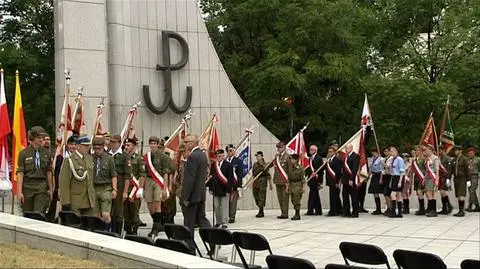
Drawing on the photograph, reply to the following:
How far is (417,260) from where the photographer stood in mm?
6176

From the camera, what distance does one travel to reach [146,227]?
14844 millimetres

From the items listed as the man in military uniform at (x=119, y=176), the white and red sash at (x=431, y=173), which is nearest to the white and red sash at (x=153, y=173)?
the man in military uniform at (x=119, y=176)

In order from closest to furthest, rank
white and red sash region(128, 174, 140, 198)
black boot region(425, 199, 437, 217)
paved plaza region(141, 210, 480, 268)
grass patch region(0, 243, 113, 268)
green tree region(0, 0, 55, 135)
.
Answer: grass patch region(0, 243, 113, 268) → paved plaza region(141, 210, 480, 268) → white and red sash region(128, 174, 140, 198) → black boot region(425, 199, 437, 217) → green tree region(0, 0, 55, 135)

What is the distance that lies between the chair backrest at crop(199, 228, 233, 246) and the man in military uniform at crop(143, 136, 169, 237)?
14.2ft

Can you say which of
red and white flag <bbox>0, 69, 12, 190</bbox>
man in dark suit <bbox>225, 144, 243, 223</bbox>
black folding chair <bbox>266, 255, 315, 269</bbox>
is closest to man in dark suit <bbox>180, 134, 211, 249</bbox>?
red and white flag <bbox>0, 69, 12, 190</bbox>

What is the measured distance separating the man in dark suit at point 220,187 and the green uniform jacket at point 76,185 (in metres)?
5.27

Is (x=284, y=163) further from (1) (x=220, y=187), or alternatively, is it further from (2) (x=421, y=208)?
(2) (x=421, y=208)

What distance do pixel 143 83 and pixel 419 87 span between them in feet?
37.4

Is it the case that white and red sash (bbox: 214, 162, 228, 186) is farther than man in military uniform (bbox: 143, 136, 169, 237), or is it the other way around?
white and red sash (bbox: 214, 162, 228, 186)

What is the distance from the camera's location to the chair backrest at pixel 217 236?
811 cm

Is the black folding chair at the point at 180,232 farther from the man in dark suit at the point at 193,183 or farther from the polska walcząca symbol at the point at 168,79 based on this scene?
the polska walcząca symbol at the point at 168,79

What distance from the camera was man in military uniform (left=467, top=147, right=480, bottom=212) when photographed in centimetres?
1820

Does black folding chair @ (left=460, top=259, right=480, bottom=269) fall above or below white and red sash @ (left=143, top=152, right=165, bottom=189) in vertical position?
below

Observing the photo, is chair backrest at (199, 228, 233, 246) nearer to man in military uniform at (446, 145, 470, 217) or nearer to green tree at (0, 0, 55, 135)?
man in military uniform at (446, 145, 470, 217)
